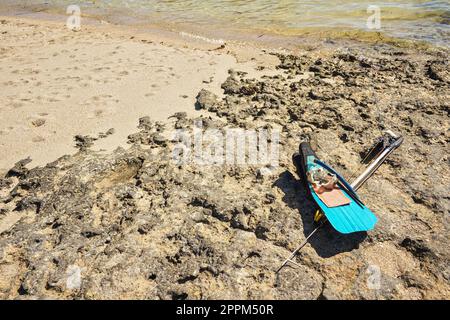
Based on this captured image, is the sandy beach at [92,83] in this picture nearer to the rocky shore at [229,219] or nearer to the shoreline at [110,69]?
the shoreline at [110,69]

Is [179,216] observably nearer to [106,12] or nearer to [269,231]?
[269,231]

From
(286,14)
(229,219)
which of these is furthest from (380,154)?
(286,14)

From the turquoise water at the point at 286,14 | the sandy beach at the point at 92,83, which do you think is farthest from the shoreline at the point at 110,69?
the turquoise water at the point at 286,14

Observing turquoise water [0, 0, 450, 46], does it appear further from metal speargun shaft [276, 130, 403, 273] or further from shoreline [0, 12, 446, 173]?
metal speargun shaft [276, 130, 403, 273]

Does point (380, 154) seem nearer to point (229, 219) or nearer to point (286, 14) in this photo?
point (229, 219)

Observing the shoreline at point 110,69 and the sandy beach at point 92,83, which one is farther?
the sandy beach at point 92,83

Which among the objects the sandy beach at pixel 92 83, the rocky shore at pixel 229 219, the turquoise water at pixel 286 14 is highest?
the turquoise water at pixel 286 14

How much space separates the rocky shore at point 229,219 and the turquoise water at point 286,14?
23.5ft

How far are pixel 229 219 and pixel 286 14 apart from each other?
13083mm

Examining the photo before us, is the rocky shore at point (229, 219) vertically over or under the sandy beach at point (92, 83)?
under

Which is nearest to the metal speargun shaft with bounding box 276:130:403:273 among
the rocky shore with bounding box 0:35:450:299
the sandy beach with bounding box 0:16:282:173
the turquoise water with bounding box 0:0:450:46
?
the rocky shore with bounding box 0:35:450:299

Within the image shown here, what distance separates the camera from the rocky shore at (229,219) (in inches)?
156

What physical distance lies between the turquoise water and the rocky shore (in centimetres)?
716

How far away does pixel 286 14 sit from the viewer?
49.8ft
